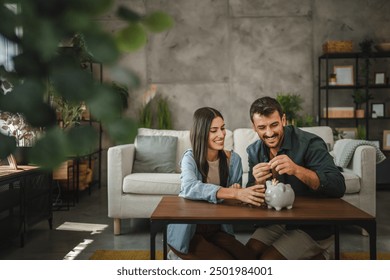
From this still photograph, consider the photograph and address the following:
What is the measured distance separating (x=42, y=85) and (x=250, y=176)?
1759 millimetres

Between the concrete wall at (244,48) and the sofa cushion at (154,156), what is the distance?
177 centimetres

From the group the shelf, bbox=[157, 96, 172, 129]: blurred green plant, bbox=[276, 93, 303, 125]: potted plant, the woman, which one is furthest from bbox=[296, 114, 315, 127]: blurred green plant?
the woman

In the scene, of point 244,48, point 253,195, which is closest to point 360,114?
point 244,48

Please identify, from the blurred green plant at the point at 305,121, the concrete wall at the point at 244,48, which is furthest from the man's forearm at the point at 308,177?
the concrete wall at the point at 244,48

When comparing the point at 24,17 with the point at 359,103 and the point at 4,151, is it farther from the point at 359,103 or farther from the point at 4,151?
the point at 359,103

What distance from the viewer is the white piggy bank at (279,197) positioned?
1.61 metres

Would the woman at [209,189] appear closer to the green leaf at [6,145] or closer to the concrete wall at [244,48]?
the green leaf at [6,145]

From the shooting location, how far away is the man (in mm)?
1690

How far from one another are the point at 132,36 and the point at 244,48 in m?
5.30

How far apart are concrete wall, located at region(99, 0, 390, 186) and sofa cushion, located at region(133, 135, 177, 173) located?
1.77 m

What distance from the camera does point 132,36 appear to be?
0.28 m

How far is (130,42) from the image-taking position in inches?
10.9

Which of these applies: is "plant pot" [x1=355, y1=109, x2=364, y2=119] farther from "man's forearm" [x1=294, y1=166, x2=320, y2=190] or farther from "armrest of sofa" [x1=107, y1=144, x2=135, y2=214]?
"man's forearm" [x1=294, y1=166, x2=320, y2=190]

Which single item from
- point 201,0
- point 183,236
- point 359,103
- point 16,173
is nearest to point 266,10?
point 201,0
